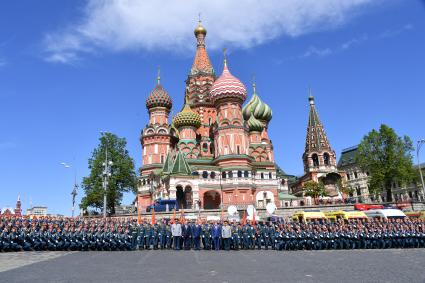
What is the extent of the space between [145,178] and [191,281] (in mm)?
45939

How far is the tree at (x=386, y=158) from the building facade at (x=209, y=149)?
13.2 metres

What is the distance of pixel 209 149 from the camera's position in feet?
185

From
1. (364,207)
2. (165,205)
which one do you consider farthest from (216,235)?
(364,207)

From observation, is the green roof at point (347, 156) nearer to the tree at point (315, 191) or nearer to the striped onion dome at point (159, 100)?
the tree at point (315, 191)

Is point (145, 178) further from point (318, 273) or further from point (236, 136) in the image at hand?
point (318, 273)

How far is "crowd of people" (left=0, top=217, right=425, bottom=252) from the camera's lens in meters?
19.0

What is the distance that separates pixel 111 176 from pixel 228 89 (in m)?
21.4

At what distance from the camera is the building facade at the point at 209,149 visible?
4716 centimetres

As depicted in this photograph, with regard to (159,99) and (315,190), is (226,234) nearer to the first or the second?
(315,190)

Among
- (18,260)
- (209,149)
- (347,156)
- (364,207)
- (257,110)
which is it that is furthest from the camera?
(347,156)

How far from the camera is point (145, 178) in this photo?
53.9m

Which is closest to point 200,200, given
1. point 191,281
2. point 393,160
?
point 393,160

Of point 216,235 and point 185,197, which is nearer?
point 216,235

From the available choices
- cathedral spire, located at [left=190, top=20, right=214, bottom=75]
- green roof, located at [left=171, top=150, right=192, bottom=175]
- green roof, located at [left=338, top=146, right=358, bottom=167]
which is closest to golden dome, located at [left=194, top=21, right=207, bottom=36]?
cathedral spire, located at [left=190, top=20, right=214, bottom=75]
